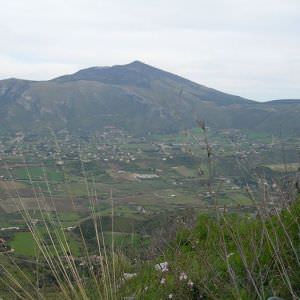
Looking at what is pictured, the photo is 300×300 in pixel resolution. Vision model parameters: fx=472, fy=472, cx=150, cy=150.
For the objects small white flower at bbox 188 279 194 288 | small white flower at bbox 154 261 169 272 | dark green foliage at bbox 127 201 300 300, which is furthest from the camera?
small white flower at bbox 154 261 169 272

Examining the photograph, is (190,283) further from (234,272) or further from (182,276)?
(234,272)

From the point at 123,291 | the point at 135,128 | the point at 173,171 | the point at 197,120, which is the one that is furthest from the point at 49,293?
the point at 135,128

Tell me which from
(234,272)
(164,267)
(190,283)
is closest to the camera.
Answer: (234,272)

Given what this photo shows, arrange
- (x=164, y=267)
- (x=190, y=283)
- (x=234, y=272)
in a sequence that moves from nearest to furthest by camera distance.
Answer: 1. (x=234, y=272)
2. (x=190, y=283)
3. (x=164, y=267)

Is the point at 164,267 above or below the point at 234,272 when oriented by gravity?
below

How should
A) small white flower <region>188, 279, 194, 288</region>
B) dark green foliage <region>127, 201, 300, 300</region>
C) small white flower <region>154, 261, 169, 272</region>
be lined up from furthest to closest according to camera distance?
1. small white flower <region>154, 261, 169, 272</region>
2. small white flower <region>188, 279, 194, 288</region>
3. dark green foliage <region>127, 201, 300, 300</region>

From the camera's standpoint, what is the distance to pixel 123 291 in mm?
2947

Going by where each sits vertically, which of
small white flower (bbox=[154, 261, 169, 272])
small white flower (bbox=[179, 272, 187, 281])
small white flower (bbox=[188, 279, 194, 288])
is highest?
small white flower (bbox=[179, 272, 187, 281])

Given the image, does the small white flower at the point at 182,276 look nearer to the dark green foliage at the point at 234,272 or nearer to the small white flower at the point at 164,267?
the dark green foliage at the point at 234,272

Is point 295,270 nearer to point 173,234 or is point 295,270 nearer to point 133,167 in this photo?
point 173,234

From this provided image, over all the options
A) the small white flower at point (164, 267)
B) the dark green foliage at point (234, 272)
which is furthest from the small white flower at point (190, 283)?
the small white flower at point (164, 267)

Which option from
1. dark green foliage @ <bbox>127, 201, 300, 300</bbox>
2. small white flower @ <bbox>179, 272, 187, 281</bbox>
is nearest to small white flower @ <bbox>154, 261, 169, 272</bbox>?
dark green foliage @ <bbox>127, 201, 300, 300</bbox>

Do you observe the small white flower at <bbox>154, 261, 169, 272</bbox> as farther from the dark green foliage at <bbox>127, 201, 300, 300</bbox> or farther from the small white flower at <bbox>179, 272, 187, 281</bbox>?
the small white flower at <bbox>179, 272, 187, 281</bbox>

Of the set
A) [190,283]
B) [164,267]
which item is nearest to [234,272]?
[190,283]
